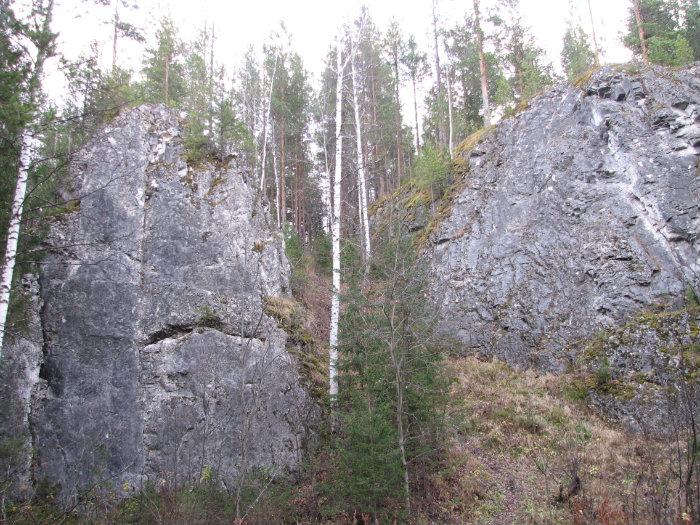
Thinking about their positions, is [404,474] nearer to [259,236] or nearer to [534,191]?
[259,236]

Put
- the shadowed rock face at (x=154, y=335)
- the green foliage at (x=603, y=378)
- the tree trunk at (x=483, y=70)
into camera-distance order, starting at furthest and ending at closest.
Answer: the tree trunk at (x=483, y=70) → the green foliage at (x=603, y=378) → the shadowed rock face at (x=154, y=335)

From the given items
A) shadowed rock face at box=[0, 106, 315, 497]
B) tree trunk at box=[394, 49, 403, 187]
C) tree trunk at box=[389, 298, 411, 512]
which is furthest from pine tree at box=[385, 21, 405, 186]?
tree trunk at box=[389, 298, 411, 512]

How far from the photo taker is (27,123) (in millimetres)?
6914

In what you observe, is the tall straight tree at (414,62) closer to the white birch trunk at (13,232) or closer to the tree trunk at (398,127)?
the tree trunk at (398,127)

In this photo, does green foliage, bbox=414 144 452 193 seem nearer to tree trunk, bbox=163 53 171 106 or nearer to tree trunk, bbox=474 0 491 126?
tree trunk, bbox=474 0 491 126

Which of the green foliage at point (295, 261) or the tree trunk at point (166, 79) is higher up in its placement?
the tree trunk at point (166, 79)

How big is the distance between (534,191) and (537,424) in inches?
340

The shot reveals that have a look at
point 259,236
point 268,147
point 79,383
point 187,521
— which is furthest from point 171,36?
point 187,521

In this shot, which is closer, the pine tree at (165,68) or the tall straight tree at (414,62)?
the pine tree at (165,68)

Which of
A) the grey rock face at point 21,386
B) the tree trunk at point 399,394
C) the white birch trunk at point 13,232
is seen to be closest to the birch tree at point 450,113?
the tree trunk at point 399,394

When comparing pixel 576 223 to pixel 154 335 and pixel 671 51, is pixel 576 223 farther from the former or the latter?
pixel 671 51

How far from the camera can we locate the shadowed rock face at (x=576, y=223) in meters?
12.8

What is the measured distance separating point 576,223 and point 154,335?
13230mm

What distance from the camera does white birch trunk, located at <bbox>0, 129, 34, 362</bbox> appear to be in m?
6.60
